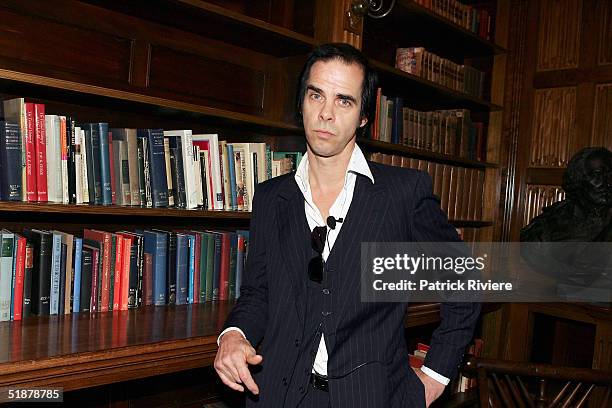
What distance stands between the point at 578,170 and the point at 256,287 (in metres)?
2.22

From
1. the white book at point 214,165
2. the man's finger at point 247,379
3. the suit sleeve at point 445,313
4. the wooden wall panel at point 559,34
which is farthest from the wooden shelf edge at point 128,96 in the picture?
the wooden wall panel at point 559,34

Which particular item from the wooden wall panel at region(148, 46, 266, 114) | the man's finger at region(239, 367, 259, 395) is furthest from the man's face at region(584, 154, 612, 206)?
the man's finger at region(239, 367, 259, 395)

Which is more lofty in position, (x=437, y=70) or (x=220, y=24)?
(x=437, y=70)

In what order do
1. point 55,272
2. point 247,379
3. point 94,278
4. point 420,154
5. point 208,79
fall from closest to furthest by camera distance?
1. point 247,379
2. point 55,272
3. point 94,278
4. point 208,79
5. point 420,154

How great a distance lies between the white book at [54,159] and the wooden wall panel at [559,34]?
3069 mm

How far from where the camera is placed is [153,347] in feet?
5.95

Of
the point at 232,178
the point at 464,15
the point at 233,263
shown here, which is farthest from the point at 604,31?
the point at 233,263

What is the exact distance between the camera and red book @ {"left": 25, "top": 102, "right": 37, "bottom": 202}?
1.88 meters

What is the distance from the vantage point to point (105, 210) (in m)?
2.00

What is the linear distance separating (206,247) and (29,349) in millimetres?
873

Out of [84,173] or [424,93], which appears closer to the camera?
[84,173]

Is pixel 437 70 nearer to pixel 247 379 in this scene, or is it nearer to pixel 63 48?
pixel 63 48

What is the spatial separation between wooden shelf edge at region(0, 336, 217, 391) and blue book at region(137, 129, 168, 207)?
1.87 feet

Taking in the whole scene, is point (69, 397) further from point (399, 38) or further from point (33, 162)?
point (399, 38)
